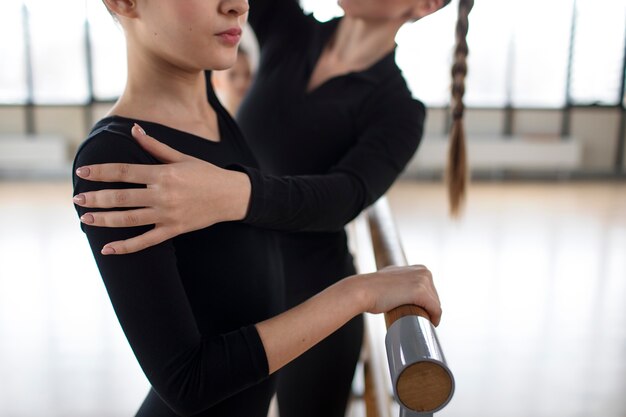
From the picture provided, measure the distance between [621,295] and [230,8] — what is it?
4.80m

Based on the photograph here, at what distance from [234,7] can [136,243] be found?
1.16 feet

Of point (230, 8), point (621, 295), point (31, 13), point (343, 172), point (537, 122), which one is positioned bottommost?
point (621, 295)

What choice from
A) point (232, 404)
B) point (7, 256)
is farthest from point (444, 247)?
point (232, 404)

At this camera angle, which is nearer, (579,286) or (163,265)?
(163,265)

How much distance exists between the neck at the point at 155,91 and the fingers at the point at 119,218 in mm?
200

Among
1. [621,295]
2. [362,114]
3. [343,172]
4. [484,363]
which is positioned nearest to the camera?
[343,172]

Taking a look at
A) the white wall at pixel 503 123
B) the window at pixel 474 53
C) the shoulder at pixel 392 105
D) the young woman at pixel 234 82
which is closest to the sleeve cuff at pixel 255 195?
the shoulder at pixel 392 105

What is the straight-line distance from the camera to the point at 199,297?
38.3 inches

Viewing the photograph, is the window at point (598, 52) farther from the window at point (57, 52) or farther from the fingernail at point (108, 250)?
the fingernail at point (108, 250)

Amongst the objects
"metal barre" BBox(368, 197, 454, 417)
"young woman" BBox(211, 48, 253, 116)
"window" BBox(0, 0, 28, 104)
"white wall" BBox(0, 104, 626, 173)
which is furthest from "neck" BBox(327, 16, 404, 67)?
"window" BBox(0, 0, 28, 104)

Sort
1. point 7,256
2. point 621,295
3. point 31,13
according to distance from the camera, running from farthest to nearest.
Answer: point 31,13 < point 7,256 < point 621,295

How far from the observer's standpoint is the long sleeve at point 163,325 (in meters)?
0.82

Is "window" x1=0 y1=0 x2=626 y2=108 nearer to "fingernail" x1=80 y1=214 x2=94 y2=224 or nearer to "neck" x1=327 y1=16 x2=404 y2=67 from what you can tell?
"neck" x1=327 y1=16 x2=404 y2=67

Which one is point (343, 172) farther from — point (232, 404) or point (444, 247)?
point (444, 247)
